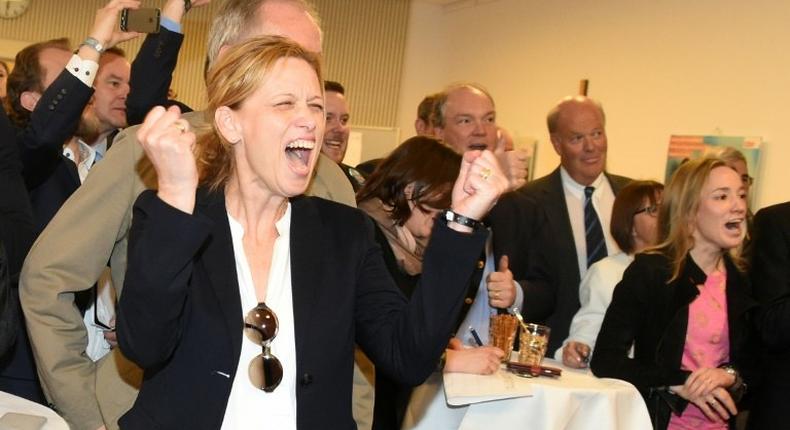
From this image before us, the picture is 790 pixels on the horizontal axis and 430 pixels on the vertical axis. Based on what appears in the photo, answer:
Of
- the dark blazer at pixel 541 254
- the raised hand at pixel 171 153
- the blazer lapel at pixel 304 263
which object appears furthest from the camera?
the dark blazer at pixel 541 254

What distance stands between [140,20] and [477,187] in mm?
1618

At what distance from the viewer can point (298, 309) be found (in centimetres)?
179

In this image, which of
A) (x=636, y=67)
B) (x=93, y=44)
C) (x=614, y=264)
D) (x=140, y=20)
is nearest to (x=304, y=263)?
(x=140, y=20)

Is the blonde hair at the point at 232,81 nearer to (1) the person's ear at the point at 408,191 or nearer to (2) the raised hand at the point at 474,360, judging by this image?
(1) the person's ear at the point at 408,191

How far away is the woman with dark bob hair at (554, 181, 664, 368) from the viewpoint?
398 centimetres

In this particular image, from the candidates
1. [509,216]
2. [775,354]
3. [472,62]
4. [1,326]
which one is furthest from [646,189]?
[472,62]

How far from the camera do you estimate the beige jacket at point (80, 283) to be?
2.05m

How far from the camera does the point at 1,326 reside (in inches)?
80.6

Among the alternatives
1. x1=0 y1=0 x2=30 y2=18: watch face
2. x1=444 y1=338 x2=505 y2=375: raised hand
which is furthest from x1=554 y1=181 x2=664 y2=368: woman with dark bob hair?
x1=0 y1=0 x2=30 y2=18: watch face

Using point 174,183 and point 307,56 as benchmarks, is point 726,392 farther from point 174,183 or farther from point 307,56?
point 174,183

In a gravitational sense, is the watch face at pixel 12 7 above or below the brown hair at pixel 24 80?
above

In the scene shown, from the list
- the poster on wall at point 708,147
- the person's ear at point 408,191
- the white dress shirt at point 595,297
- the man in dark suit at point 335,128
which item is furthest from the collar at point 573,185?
the poster on wall at point 708,147

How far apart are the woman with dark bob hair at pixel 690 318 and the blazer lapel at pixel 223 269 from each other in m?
2.24

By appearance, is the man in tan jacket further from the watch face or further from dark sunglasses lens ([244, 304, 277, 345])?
the watch face
